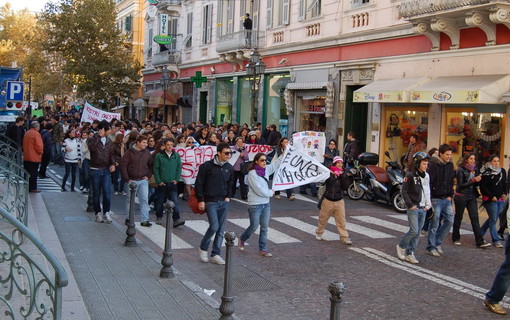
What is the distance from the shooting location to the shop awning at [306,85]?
24.1m

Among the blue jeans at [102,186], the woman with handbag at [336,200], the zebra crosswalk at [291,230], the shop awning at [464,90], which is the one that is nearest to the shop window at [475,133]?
the shop awning at [464,90]

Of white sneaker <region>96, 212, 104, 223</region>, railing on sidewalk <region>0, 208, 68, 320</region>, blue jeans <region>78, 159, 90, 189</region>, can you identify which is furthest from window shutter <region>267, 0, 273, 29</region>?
railing on sidewalk <region>0, 208, 68, 320</region>

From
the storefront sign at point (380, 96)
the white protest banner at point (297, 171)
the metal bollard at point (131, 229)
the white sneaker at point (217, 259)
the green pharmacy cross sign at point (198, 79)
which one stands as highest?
the green pharmacy cross sign at point (198, 79)

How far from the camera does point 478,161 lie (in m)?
17.2

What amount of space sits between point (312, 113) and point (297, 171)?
14.7 meters

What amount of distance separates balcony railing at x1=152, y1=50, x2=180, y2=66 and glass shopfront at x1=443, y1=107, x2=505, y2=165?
24.4m

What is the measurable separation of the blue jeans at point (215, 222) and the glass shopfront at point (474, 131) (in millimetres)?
10128

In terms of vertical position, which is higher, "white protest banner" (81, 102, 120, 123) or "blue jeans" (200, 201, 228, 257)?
"white protest banner" (81, 102, 120, 123)

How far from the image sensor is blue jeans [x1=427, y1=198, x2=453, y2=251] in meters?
10.3

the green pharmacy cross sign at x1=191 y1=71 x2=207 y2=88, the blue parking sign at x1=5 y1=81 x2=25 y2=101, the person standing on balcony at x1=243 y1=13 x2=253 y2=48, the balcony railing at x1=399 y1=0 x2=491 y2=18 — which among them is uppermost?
the person standing on balcony at x1=243 y1=13 x2=253 y2=48

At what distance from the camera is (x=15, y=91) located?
18.2m

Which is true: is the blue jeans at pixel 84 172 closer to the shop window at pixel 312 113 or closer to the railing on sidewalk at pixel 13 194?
the railing on sidewalk at pixel 13 194

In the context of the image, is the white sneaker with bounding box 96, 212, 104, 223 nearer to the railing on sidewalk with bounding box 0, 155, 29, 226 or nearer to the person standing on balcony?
the railing on sidewalk with bounding box 0, 155, 29, 226

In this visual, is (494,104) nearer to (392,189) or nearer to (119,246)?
(392,189)
